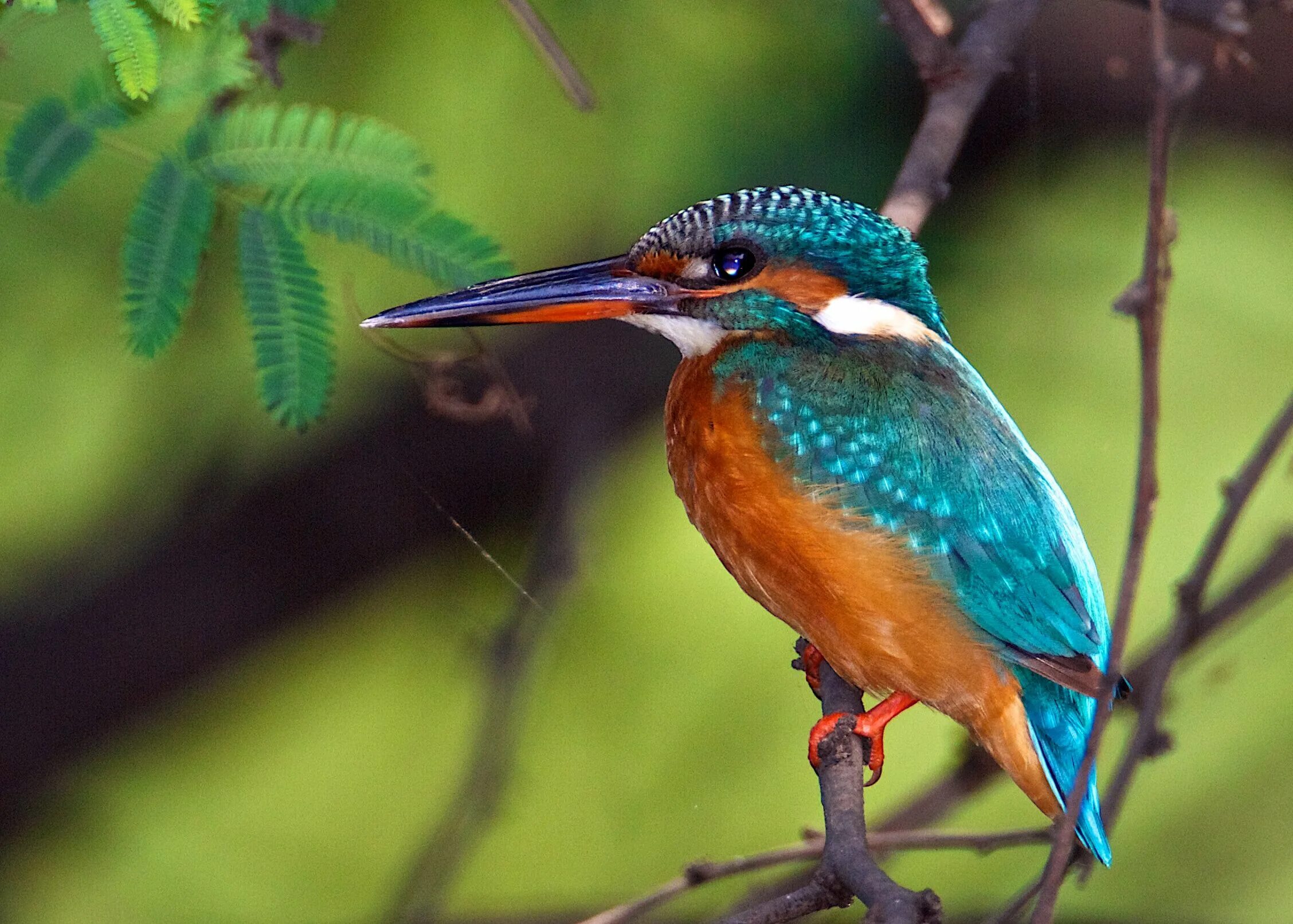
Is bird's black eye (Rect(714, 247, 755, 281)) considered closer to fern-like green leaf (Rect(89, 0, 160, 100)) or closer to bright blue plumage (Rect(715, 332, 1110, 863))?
bright blue plumage (Rect(715, 332, 1110, 863))

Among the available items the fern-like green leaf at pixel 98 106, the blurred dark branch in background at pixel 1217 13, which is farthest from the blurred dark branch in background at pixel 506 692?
the blurred dark branch in background at pixel 1217 13

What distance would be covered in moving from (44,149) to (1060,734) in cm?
121

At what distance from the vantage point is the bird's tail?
4.51 feet

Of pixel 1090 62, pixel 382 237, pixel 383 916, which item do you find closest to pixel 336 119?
pixel 382 237

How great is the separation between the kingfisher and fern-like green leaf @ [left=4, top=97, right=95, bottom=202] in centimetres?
38

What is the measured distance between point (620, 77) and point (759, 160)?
27 centimetres

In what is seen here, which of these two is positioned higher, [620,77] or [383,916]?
[620,77]

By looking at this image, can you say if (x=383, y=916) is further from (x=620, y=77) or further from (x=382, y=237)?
(x=620, y=77)

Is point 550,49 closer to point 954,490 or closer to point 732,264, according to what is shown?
point 732,264

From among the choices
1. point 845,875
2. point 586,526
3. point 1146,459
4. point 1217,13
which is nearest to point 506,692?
point 586,526

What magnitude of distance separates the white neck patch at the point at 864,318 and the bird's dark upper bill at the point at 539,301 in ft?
0.52

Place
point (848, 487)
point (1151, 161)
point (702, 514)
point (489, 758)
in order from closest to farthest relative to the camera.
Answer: point (1151, 161) → point (848, 487) → point (702, 514) → point (489, 758)

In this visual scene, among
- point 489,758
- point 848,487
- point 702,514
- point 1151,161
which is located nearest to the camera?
point 1151,161

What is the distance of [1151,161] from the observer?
914 mm
